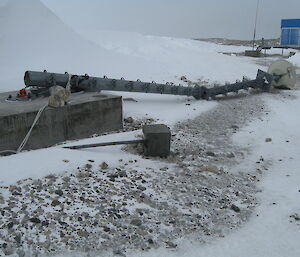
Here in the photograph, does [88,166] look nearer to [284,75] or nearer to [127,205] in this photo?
[127,205]

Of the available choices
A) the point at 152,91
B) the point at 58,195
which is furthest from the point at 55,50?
the point at 58,195

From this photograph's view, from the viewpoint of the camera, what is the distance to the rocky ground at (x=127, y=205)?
10.8 feet

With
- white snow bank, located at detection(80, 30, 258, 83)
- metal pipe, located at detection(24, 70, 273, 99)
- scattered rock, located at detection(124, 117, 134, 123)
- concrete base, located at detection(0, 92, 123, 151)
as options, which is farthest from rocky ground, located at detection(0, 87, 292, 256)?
white snow bank, located at detection(80, 30, 258, 83)

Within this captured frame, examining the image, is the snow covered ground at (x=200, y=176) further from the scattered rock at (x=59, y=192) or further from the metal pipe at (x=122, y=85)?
the metal pipe at (x=122, y=85)

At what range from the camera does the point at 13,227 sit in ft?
10.8

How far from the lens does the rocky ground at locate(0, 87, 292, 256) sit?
130 inches

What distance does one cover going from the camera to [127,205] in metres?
3.93

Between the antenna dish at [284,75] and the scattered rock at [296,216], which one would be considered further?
the antenna dish at [284,75]

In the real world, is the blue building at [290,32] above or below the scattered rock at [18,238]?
above

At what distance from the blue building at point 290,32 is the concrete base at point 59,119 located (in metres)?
32.3

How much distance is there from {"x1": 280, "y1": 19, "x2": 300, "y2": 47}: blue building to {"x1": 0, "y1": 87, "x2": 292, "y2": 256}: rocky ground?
33.1 meters

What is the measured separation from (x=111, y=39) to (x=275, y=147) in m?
16.4

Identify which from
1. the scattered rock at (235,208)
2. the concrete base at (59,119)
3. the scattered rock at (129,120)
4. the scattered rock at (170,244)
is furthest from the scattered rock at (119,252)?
the scattered rock at (129,120)

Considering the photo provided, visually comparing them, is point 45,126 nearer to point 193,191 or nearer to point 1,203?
point 1,203
